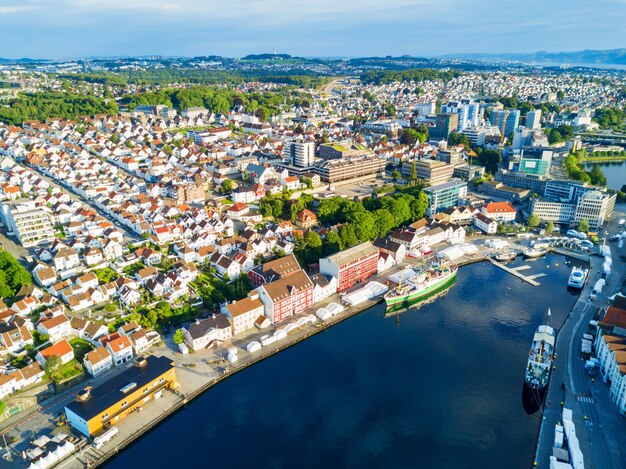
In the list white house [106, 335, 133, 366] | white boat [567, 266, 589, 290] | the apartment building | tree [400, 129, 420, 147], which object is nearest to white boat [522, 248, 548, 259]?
white boat [567, 266, 589, 290]

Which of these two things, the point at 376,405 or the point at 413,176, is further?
the point at 413,176

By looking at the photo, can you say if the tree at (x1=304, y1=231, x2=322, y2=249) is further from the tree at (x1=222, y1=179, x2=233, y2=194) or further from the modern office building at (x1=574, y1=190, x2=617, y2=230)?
the modern office building at (x1=574, y1=190, x2=617, y2=230)

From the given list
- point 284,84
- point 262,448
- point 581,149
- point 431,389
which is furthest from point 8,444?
point 284,84

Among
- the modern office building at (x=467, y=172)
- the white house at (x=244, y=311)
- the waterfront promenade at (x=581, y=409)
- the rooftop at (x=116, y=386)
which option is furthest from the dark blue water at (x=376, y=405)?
the modern office building at (x=467, y=172)

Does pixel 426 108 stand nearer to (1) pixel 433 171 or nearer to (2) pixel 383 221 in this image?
(1) pixel 433 171

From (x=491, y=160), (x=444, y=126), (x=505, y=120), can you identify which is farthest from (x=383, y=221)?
(x=505, y=120)

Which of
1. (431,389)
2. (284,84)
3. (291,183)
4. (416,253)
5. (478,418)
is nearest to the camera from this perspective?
(478,418)

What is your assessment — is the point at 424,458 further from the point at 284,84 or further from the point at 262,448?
the point at 284,84
